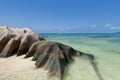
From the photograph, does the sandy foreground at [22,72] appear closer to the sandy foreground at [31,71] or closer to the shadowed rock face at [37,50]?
the sandy foreground at [31,71]

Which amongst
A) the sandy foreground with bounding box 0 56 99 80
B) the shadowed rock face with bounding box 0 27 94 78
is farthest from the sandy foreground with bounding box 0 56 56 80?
the shadowed rock face with bounding box 0 27 94 78

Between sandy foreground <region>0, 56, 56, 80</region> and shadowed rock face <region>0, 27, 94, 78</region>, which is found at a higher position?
shadowed rock face <region>0, 27, 94, 78</region>

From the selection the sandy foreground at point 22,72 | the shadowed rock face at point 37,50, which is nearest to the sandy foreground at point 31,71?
the sandy foreground at point 22,72

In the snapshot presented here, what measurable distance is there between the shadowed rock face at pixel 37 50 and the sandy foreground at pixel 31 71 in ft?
0.73

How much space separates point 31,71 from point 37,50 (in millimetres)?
1563

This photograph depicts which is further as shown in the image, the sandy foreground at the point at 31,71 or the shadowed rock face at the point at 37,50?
the shadowed rock face at the point at 37,50

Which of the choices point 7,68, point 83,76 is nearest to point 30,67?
point 7,68

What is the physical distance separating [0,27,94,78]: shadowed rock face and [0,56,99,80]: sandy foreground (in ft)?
0.73

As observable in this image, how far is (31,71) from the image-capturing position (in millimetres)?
5285

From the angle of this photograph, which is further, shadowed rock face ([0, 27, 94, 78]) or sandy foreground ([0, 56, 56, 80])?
shadowed rock face ([0, 27, 94, 78])

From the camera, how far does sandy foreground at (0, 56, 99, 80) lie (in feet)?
16.1

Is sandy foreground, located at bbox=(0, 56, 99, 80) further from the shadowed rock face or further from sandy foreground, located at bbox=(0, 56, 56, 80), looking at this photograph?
the shadowed rock face

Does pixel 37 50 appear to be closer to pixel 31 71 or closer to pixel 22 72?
pixel 31 71

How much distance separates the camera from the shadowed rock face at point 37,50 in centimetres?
565
